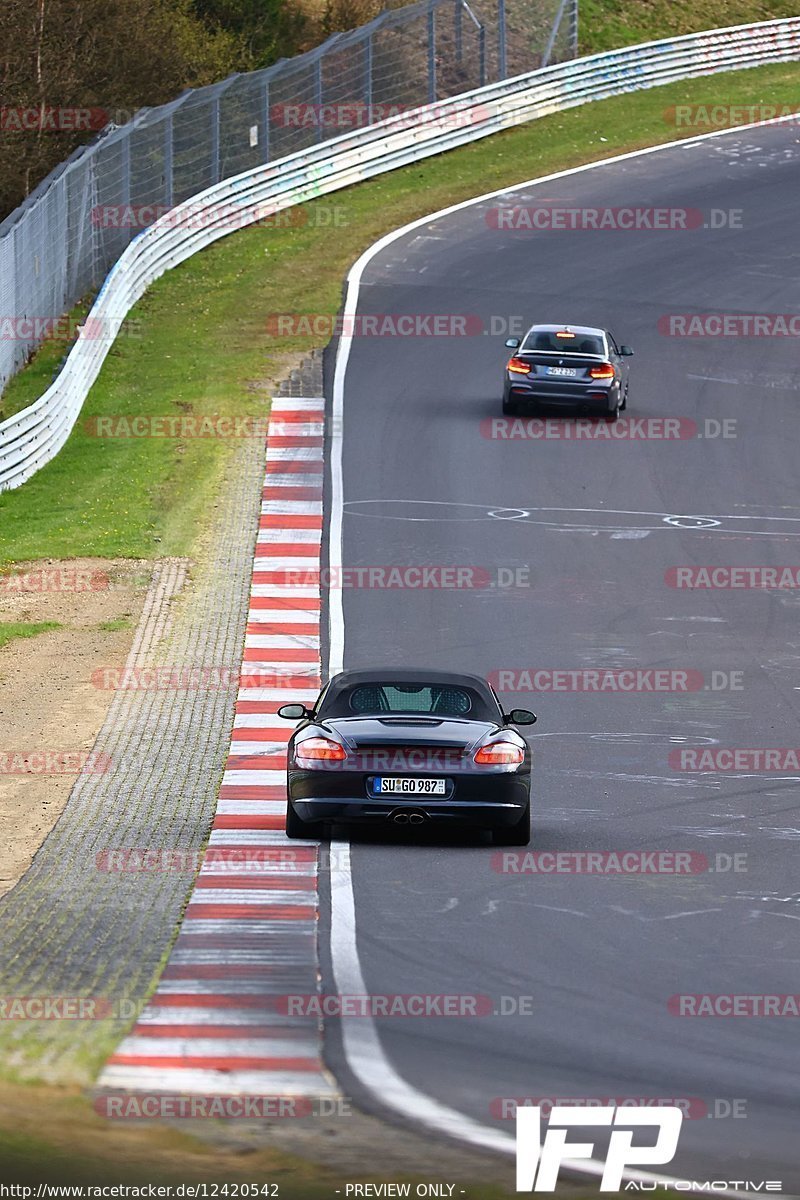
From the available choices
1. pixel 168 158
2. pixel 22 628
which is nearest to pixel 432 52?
pixel 168 158

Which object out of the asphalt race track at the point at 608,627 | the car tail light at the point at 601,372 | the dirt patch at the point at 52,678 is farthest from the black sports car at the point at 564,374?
the dirt patch at the point at 52,678

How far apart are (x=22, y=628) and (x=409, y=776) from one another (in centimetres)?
966

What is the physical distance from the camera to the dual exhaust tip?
13.4 meters

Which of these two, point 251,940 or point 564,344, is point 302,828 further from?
point 564,344

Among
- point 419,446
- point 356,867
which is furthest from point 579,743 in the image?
point 419,446

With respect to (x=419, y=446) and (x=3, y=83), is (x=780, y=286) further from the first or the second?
(x=3, y=83)

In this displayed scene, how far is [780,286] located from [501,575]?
1845 centimetres

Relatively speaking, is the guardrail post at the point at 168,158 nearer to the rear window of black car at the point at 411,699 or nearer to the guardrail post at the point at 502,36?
the guardrail post at the point at 502,36

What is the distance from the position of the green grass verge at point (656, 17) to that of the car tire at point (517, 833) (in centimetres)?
4705

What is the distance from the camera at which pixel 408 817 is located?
13375 millimetres

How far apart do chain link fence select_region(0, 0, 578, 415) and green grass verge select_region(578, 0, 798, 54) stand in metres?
3.48

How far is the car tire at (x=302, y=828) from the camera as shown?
13.7 metres

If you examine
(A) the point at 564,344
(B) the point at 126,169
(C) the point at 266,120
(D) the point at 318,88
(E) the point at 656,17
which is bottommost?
(A) the point at 564,344

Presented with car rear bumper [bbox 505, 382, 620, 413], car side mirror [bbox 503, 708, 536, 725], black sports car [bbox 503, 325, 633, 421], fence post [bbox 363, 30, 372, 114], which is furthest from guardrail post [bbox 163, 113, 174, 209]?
car side mirror [bbox 503, 708, 536, 725]
